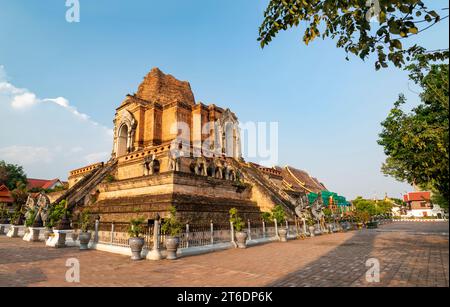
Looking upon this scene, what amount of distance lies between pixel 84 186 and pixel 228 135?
14820mm

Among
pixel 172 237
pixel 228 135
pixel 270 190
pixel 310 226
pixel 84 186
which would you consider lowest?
pixel 310 226

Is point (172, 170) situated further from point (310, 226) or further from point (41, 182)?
point (41, 182)

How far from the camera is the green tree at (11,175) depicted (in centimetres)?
4381

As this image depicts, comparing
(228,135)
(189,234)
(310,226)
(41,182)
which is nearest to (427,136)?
(189,234)

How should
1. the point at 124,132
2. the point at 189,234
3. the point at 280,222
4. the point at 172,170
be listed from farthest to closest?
1. the point at 124,132
2. the point at 280,222
3. the point at 172,170
4. the point at 189,234

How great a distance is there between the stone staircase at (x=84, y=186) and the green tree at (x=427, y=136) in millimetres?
19333

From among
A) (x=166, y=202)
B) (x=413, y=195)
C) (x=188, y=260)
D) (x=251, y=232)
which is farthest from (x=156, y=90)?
(x=413, y=195)

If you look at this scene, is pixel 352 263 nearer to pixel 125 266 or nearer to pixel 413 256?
pixel 413 256

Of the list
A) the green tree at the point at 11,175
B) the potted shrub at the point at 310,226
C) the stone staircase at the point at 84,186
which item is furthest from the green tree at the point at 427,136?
the green tree at the point at 11,175

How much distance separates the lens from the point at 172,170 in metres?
16.4

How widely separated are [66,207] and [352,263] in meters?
17.5

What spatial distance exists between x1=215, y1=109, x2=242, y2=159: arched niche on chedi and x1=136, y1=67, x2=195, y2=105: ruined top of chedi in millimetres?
4772

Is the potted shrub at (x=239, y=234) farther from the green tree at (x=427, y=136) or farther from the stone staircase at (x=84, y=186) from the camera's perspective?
the stone staircase at (x=84, y=186)

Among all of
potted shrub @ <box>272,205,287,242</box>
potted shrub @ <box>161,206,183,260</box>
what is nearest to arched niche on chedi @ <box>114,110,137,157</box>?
potted shrub @ <box>272,205,287,242</box>
